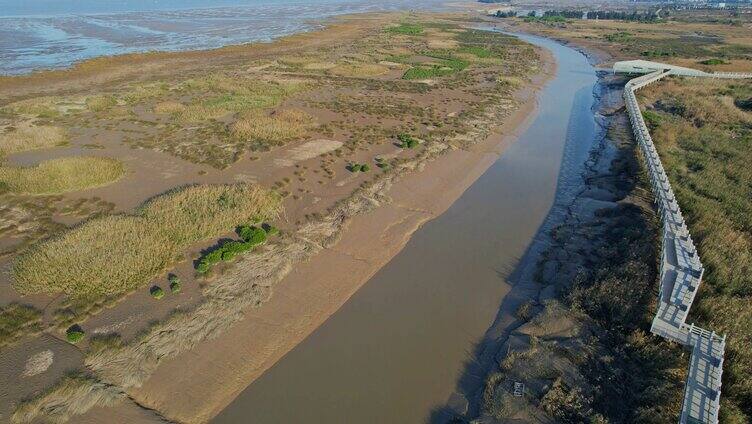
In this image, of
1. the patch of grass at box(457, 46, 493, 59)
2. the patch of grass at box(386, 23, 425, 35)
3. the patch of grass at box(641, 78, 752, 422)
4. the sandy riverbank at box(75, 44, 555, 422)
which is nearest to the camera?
the patch of grass at box(641, 78, 752, 422)

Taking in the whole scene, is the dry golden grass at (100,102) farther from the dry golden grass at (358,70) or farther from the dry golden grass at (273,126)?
the dry golden grass at (358,70)

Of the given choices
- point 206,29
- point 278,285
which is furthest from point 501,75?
point 206,29

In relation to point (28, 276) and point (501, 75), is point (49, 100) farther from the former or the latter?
point (501, 75)

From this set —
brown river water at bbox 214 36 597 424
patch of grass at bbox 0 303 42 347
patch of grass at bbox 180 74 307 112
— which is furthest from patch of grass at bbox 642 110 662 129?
patch of grass at bbox 0 303 42 347

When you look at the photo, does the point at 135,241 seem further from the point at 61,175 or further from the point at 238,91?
the point at 238,91

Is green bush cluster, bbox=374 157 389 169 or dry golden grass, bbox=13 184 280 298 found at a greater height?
green bush cluster, bbox=374 157 389 169

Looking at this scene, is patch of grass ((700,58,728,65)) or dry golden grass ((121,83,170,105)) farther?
patch of grass ((700,58,728,65))

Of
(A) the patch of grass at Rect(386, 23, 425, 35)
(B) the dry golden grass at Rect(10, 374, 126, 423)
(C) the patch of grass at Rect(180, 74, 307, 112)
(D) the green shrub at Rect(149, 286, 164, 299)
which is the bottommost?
(B) the dry golden grass at Rect(10, 374, 126, 423)

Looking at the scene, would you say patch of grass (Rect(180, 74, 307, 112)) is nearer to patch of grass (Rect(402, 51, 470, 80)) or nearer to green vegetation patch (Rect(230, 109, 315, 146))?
green vegetation patch (Rect(230, 109, 315, 146))
